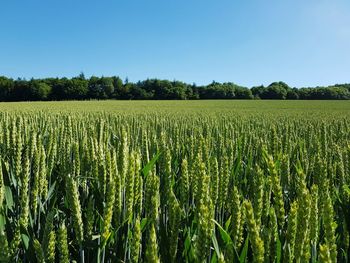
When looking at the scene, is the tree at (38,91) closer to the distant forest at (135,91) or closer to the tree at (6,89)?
the distant forest at (135,91)

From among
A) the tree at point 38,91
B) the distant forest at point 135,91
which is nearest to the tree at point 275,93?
the distant forest at point 135,91

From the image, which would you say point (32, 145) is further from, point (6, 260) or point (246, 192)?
point (246, 192)

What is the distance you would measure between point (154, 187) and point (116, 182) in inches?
5.7

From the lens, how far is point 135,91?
75500 millimetres

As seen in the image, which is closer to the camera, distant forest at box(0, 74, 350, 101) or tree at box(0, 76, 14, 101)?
distant forest at box(0, 74, 350, 101)

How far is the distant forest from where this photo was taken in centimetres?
7106

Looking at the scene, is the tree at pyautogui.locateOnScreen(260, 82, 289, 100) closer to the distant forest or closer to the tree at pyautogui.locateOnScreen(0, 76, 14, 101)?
the distant forest

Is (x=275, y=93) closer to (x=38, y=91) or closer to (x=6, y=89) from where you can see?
(x=38, y=91)

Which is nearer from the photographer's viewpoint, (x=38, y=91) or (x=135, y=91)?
(x=38, y=91)

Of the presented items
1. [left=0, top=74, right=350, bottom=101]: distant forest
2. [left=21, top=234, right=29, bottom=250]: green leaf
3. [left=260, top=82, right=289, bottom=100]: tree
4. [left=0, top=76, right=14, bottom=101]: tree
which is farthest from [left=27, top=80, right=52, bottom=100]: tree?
[left=21, top=234, right=29, bottom=250]: green leaf

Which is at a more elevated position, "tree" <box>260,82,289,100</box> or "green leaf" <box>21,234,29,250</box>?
"tree" <box>260,82,289,100</box>

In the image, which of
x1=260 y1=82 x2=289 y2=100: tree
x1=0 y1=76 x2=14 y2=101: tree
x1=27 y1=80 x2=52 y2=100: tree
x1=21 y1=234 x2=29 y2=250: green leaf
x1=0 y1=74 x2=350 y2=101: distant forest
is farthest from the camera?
x1=0 y1=76 x2=14 y2=101: tree

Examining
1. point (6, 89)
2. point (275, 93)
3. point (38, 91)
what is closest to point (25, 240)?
point (275, 93)

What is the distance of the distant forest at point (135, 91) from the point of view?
71062mm
